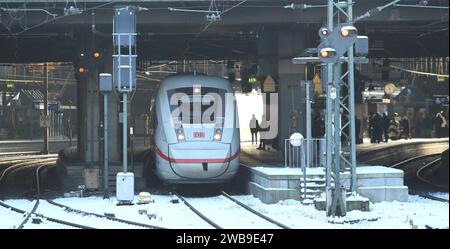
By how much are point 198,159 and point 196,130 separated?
0.81m

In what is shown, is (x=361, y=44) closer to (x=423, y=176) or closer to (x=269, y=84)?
(x=269, y=84)


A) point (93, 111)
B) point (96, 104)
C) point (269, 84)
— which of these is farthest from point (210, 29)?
point (93, 111)

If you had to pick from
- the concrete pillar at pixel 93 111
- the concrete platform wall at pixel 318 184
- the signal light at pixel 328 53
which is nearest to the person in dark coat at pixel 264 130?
the concrete pillar at pixel 93 111

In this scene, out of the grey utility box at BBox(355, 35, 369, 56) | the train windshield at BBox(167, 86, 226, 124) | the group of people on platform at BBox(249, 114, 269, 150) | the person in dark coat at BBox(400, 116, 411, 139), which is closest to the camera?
the grey utility box at BBox(355, 35, 369, 56)

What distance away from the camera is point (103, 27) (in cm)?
2275

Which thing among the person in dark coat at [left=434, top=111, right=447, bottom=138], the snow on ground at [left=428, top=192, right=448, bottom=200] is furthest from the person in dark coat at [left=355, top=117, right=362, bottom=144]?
the snow on ground at [left=428, top=192, right=448, bottom=200]

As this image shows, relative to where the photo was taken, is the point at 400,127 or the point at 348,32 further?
the point at 400,127

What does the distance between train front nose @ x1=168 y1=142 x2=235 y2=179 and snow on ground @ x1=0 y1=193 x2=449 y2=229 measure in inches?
30.3

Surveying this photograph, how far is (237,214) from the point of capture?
15.1 metres

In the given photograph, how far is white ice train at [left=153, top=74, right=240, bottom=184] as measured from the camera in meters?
18.4

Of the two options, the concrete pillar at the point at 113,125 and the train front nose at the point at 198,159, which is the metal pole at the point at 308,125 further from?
the concrete pillar at the point at 113,125

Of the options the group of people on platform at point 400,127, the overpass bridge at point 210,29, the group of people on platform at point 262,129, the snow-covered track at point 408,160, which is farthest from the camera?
the group of people on platform at point 400,127

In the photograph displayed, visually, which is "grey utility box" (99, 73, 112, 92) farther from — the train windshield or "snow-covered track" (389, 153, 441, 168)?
"snow-covered track" (389, 153, 441, 168)

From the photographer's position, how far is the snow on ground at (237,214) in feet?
43.8
